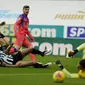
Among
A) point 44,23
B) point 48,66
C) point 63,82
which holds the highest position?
point 63,82

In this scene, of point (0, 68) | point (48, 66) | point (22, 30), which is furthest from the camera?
point (22, 30)

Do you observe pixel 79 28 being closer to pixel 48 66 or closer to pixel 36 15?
pixel 36 15

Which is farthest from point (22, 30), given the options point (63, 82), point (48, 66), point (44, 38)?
point (44, 38)

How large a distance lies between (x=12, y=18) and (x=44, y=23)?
211cm

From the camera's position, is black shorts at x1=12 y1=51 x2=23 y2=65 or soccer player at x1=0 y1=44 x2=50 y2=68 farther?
black shorts at x1=12 y1=51 x2=23 y2=65

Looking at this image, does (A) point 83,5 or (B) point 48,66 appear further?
(A) point 83,5

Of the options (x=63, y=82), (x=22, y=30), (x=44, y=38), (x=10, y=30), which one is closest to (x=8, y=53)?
(x=22, y=30)

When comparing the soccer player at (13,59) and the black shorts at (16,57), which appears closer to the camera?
the soccer player at (13,59)

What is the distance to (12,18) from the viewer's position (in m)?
33.7

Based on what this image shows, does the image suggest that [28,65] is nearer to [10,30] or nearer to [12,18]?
[10,30]

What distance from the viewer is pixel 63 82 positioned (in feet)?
39.2

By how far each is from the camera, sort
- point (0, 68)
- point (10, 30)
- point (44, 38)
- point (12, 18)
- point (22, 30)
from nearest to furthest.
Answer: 1. point (0, 68)
2. point (22, 30)
3. point (44, 38)
4. point (10, 30)
5. point (12, 18)

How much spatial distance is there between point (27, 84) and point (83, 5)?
22.2m

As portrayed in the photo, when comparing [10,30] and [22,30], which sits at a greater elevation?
[22,30]
